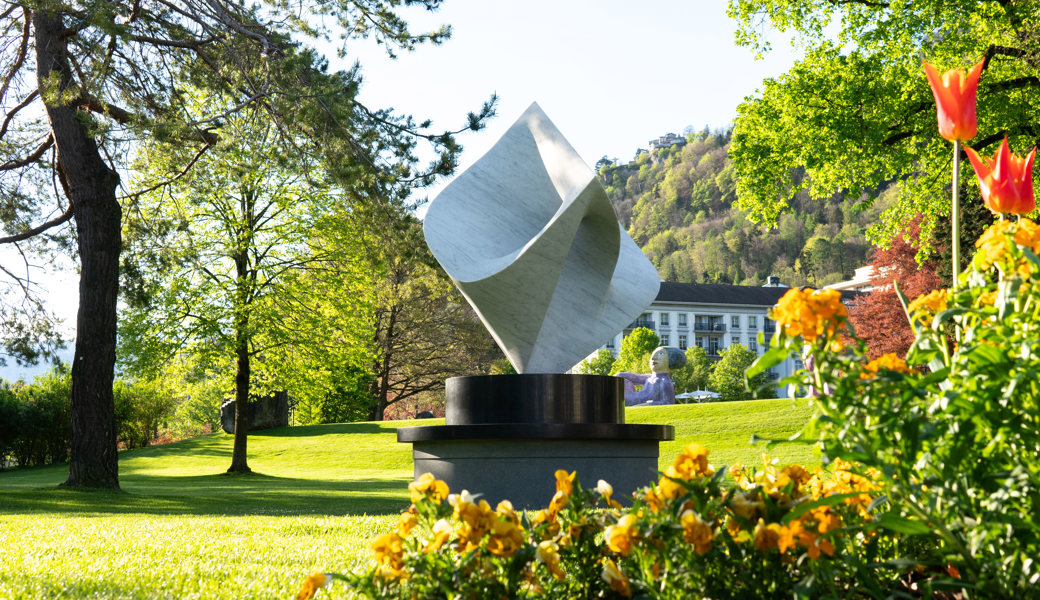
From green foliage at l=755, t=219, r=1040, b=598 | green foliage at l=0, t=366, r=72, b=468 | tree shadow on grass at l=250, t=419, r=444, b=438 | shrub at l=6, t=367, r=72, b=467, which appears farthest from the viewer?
tree shadow on grass at l=250, t=419, r=444, b=438

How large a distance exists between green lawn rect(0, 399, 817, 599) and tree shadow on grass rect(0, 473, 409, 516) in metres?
0.02

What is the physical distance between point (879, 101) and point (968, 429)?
1615cm

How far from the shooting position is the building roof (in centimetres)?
8838

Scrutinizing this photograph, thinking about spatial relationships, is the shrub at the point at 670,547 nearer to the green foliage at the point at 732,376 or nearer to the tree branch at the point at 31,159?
the tree branch at the point at 31,159

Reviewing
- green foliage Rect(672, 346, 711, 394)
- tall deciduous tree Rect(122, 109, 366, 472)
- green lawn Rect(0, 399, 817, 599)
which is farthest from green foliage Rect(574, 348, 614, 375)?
tall deciduous tree Rect(122, 109, 366, 472)

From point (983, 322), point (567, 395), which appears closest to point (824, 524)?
point (983, 322)

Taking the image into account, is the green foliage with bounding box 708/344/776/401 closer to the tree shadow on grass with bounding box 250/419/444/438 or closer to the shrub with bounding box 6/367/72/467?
the tree shadow on grass with bounding box 250/419/444/438

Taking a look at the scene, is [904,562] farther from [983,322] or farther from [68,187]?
[68,187]

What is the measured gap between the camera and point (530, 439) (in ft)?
26.2

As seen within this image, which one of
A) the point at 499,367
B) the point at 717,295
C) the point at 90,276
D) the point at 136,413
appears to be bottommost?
the point at 136,413

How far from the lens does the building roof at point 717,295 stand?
88375mm

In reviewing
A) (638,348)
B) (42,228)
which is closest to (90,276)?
(42,228)

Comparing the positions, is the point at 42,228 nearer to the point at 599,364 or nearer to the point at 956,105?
the point at 956,105

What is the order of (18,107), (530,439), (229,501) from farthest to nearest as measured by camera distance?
(18,107), (229,501), (530,439)
